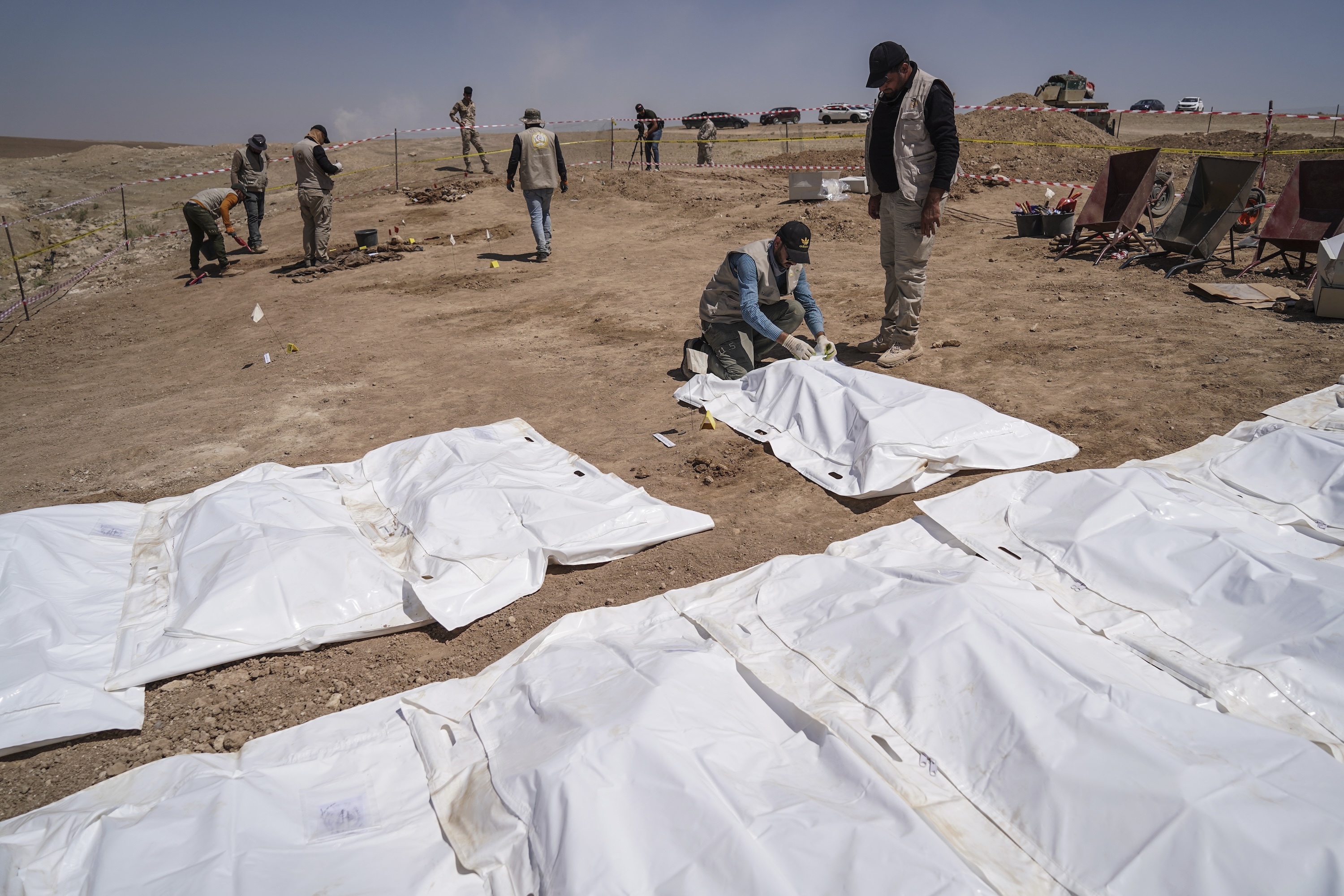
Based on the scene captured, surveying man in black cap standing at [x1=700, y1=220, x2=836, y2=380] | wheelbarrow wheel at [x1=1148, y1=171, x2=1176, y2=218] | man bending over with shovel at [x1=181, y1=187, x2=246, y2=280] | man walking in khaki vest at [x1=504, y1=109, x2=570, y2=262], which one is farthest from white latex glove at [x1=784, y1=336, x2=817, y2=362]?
man bending over with shovel at [x1=181, y1=187, x2=246, y2=280]

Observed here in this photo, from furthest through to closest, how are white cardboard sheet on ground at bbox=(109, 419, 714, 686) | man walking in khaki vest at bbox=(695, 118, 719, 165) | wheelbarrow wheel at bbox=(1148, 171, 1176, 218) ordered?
1. man walking in khaki vest at bbox=(695, 118, 719, 165)
2. wheelbarrow wheel at bbox=(1148, 171, 1176, 218)
3. white cardboard sheet on ground at bbox=(109, 419, 714, 686)

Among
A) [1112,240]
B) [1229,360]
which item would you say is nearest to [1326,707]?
[1229,360]

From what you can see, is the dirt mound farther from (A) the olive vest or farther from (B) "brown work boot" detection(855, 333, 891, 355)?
(A) the olive vest

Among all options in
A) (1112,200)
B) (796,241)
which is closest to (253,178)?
(796,241)

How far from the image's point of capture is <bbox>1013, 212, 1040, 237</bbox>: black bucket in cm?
861

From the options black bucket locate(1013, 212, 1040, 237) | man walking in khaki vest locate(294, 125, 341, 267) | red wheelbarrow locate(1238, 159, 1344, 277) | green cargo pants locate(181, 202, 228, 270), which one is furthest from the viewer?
green cargo pants locate(181, 202, 228, 270)

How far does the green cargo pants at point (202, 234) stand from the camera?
9078 millimetres

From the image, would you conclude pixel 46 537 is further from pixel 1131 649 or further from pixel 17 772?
pixel 1131 649

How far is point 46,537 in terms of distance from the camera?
291 centimetres

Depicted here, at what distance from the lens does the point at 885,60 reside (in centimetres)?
447

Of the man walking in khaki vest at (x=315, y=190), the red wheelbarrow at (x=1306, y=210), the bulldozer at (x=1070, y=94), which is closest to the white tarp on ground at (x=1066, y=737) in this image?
the red wheelbarrow at (x=1306, y=210)

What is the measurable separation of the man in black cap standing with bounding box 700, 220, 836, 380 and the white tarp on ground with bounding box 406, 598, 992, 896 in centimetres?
284

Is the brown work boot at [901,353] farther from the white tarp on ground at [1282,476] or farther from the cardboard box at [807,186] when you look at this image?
the cardboard box at [807,186]

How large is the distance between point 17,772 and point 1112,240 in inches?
343
